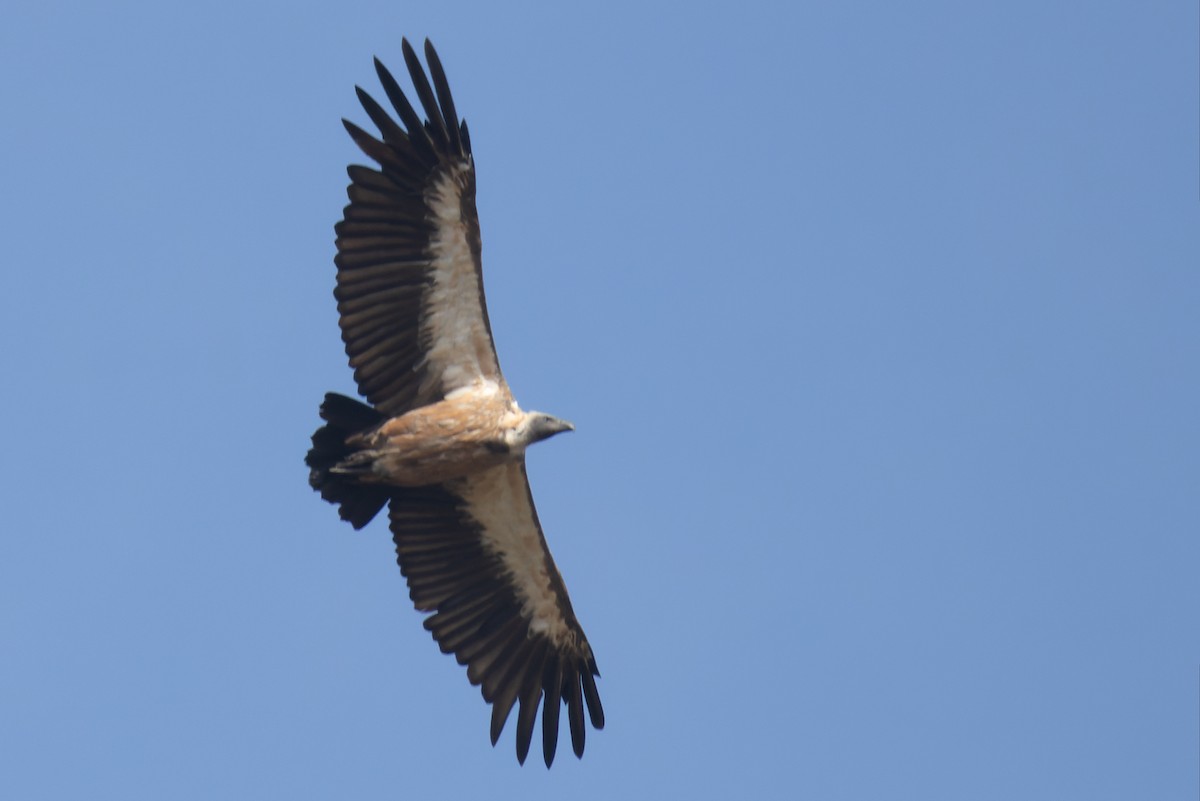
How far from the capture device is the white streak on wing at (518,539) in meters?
16.5

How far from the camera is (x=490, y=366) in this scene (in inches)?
639

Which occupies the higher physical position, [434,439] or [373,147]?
[373,147]

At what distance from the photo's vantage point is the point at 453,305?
16031 mm

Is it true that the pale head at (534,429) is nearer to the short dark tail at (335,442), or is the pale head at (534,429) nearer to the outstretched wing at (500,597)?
the outstretched wing at (500,597)

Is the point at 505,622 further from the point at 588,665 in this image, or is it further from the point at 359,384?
the point at 359,384

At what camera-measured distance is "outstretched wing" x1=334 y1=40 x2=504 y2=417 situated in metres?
15.9

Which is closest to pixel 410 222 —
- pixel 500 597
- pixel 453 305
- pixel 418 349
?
pixel 453 305

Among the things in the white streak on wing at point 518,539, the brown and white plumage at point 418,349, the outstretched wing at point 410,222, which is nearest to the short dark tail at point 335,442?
the brown and white plumage at point 418,349

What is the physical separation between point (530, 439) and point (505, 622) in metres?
1.91

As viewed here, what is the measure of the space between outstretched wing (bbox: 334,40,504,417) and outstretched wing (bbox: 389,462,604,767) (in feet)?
5.06

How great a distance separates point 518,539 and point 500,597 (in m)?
0.59

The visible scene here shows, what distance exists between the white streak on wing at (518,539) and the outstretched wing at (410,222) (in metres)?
1.35

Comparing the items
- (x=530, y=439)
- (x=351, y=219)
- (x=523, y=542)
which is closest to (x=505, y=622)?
(x=523, y=542)

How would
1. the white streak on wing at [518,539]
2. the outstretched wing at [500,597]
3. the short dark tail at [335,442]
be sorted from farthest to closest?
the outstretched wing at [500,597]
the white streak on wing at [518,539]
the short dark tail at [335,442]
